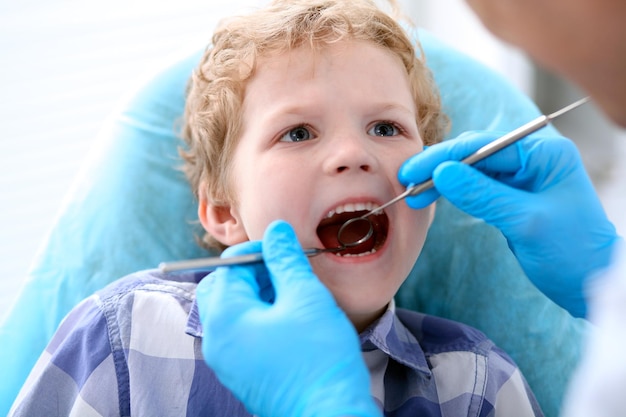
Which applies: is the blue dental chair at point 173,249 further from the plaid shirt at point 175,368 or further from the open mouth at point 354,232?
the open mouth at point 354,232

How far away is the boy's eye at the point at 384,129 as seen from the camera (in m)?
1.42

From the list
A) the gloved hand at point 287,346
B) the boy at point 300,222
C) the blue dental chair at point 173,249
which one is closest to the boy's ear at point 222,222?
the boy at point 300,222

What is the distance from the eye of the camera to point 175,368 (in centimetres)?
140

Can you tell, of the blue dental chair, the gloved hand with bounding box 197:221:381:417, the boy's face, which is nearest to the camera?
the gloved hand with bounding box 197:221:381:417

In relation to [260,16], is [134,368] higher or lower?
lower

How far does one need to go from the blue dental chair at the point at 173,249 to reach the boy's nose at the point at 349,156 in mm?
517

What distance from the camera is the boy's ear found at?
1.52 metres

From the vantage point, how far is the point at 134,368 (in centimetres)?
138

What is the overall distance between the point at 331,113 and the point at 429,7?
1799 millimetres

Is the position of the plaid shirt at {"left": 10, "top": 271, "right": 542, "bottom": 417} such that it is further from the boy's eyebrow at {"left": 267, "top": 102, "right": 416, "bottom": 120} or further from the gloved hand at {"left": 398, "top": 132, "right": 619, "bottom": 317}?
the boy's eyebrow at {"left": 267, "top": 102, "right": 416, "bottom": 120}

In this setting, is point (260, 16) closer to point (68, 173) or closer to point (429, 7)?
point (68, 173)

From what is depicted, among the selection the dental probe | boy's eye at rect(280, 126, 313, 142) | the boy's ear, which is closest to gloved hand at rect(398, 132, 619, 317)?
the dental probe

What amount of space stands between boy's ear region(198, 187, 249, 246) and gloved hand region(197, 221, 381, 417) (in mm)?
321

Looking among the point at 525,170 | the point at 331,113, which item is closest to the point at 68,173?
the point at 331,113
